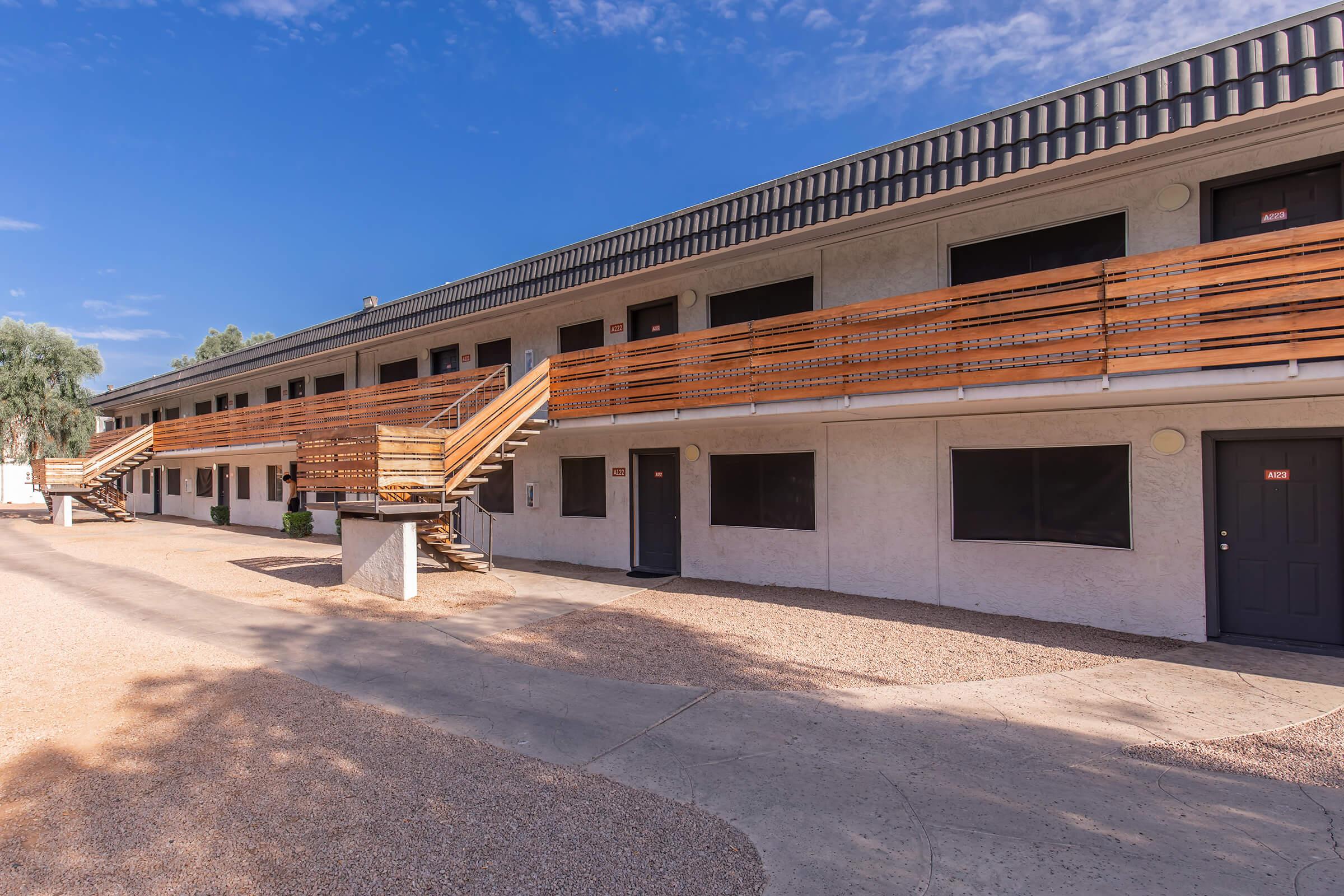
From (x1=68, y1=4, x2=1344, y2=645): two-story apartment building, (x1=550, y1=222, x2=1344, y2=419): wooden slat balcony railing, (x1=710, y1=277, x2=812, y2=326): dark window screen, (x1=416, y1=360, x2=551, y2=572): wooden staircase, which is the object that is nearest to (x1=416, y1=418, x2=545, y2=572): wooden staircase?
(x1=416, y1=360, x2=551, y2=572): wooden staircase

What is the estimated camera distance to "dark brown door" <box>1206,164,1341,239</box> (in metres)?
→ 6.99

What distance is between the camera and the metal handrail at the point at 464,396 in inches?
509

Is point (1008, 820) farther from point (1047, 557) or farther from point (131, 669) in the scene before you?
point (131, 669)

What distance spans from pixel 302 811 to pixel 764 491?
842cm

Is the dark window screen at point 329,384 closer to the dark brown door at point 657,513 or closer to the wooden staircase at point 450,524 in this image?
the wooden staircase at point 450,524

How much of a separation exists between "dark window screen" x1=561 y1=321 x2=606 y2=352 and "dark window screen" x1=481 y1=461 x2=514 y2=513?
3040mm

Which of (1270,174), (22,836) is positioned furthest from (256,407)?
(1270,174)

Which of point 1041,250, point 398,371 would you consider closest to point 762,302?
point 1041,250

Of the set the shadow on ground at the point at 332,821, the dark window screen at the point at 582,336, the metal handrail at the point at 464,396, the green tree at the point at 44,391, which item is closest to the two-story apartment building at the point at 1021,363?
the dark window screen at the point at 582,336

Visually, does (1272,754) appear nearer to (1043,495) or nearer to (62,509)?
(1043,495)

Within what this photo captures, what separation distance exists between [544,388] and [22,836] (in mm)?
9419

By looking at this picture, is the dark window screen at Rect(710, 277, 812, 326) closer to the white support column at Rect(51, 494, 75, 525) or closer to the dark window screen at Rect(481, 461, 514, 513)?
the dark window screen at Rect(481, 461, 514, 513)

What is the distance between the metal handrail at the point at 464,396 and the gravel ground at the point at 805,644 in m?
5.66

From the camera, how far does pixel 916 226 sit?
955 centimetres
